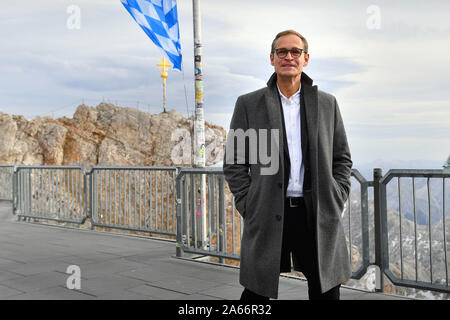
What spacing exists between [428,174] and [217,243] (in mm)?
2884

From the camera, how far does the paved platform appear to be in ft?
15.9

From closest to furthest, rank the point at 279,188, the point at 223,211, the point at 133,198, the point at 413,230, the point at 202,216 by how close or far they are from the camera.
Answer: the point at 279,188
the point at 413,230
the point at 223,211
the point at 202,216
the point at 133,198

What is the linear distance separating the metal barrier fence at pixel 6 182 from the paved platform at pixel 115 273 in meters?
6.84

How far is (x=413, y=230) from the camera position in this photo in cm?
482

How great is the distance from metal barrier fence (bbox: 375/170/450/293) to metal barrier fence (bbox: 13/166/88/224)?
20.7 feet

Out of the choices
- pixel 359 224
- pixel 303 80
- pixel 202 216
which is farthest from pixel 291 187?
pixel 202 216

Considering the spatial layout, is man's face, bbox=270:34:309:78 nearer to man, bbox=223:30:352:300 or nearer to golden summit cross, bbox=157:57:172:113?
man, bbox=223:30:352:300

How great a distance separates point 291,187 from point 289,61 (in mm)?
758

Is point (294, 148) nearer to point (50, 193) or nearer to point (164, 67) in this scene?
point (50, 193)

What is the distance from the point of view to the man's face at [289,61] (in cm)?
293

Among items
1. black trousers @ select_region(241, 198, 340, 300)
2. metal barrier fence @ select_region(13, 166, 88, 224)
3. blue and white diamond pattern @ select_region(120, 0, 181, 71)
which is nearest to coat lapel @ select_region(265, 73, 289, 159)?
black trousers @ select_region(241, 198, 340, 300)

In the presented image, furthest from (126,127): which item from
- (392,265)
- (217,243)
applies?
(392,265)

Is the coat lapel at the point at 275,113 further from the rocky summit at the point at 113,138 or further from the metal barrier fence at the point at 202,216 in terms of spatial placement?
the rocky summit at the point at 113,138

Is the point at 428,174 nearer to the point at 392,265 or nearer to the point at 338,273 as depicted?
the point at 392,265
